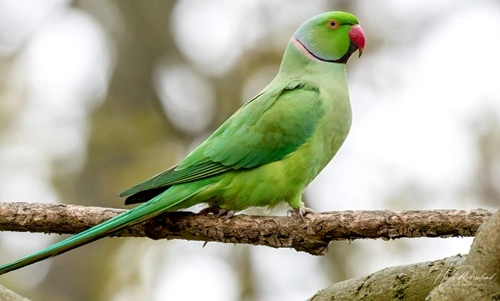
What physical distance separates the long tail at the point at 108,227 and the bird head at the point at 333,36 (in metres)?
1.53

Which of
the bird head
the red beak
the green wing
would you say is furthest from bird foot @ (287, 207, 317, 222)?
the red beak

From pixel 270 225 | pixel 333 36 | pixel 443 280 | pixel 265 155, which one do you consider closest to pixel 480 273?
pixel 443 280

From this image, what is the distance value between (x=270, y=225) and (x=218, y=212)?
0.56 meters

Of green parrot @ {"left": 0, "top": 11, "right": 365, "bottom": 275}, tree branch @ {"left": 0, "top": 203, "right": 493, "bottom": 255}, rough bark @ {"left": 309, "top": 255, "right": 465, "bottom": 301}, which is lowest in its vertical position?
rough bark @ {"left": 309, "top": 255, "right": 465, "bottom": 301}

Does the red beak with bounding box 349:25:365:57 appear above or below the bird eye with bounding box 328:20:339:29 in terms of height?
below

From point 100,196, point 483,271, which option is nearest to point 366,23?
point 100,196

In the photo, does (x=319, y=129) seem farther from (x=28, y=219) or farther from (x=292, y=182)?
(x=28, y=219)

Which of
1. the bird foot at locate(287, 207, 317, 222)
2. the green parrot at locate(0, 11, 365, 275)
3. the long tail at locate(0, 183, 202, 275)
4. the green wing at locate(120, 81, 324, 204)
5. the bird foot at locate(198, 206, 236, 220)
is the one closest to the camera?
the long tail at locate(0, 183, 202, 275)

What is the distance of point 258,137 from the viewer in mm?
4457

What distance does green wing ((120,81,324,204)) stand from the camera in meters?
4.34

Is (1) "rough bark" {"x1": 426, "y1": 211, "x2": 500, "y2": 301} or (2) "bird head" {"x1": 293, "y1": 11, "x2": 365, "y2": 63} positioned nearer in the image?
(1) "rough bark" {"x1": 426, "y1": 211, "x2": 500, "y2": 301}

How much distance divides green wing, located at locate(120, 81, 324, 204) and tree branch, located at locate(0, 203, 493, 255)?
0.36 m

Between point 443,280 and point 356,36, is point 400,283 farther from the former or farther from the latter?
point 356,36

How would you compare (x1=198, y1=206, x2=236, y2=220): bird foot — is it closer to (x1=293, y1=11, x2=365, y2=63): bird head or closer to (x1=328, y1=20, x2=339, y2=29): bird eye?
(x1=293, y1=11, x2=365, y2=63): bird head
